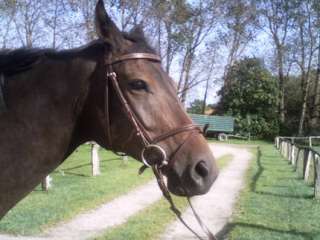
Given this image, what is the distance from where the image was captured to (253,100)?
1795 inches

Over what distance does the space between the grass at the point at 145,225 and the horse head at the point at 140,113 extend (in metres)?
4.52

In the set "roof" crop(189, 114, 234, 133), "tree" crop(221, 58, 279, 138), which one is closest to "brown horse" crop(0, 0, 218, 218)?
"roof" crop(189, 114, 234, 133)

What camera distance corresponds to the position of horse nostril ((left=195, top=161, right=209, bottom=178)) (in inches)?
90.8

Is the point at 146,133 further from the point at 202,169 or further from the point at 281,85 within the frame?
the point at 281,85

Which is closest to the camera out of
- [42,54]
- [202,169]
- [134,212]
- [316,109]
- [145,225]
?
[202,169]

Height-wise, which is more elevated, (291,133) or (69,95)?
(69,95)

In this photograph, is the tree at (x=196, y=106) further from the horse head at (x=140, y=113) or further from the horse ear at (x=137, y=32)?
the horse head at (x=140, y=113)

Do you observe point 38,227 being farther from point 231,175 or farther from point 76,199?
point 231,175

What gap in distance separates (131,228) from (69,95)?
16.7 ft

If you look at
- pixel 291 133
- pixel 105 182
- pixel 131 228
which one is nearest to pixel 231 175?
pixel 105 182

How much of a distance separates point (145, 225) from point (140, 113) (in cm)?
530

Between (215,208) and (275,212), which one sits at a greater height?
(275,212)

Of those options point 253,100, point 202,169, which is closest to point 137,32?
point 202,169

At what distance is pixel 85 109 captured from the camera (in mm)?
2480
